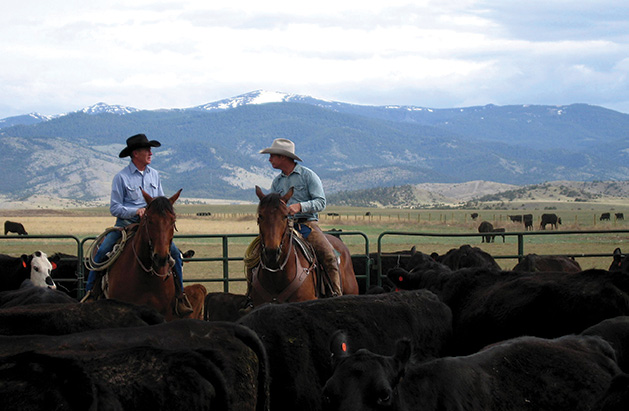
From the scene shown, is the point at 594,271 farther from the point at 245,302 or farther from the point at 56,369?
the point at 56,369

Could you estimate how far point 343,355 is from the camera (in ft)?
12.4

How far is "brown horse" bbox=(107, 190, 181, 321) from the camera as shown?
23.9 ft

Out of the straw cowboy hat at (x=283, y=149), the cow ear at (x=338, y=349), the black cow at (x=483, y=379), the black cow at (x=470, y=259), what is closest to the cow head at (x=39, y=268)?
the straw cowboy hat at (x=283, y=149)

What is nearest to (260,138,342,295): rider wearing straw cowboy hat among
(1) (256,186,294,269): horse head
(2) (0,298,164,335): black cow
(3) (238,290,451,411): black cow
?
(1) (256,186,294,269): horse head

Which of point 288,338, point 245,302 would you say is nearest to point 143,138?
point 245,302

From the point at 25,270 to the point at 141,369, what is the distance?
973 centimetres

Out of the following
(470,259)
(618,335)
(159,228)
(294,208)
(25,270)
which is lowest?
(25,270)

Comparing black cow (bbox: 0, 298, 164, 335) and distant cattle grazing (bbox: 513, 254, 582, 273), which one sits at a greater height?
black cow (bbox: 0, 298, 164, 335)

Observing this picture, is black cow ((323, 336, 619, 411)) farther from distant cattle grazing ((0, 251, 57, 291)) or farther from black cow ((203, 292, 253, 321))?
distant cattle grazing ((0, 251, 57, 291))

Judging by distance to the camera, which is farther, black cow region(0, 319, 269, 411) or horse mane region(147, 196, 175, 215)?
horse mane region(147, 196, 175, 215)

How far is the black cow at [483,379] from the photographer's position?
11.8 ft

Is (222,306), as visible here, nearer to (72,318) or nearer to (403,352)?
(72,318)

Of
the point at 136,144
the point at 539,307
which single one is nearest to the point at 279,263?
the point at 136,144

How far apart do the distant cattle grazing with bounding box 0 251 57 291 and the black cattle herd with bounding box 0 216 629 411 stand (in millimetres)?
6893
